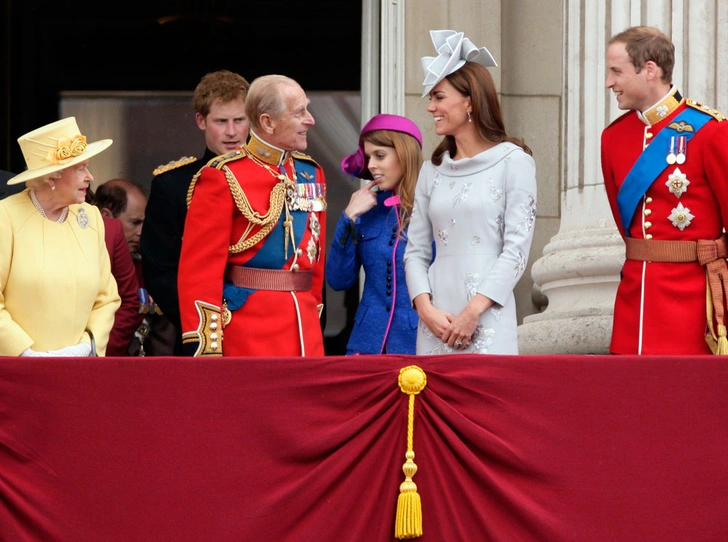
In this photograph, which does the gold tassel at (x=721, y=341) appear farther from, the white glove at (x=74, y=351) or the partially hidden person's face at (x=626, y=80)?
the white glove at (x=74, y=351)

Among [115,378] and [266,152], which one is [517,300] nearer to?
[266,152]

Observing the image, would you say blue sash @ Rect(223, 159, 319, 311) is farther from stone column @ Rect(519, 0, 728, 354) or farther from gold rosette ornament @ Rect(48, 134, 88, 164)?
stone column @ Rect(519, 0, 728, 354)

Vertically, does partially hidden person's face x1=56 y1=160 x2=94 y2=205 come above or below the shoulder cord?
above

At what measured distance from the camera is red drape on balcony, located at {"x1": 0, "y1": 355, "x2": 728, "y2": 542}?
4293 mm

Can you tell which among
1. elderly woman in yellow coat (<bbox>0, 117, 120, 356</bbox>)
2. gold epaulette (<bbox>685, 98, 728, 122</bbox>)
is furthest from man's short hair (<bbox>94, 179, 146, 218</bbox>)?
gold epaulette (<bbox>685, 98, 728, 122</bbox>)

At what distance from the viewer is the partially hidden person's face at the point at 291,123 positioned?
17.1 feet

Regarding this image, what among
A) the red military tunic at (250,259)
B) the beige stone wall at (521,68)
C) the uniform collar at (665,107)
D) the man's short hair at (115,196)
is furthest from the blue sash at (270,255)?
the beige stone wall at (521,68)

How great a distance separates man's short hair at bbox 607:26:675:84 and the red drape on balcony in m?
1.23

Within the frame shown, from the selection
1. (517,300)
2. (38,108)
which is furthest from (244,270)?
(38,108)

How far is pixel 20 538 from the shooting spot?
14.0 feet

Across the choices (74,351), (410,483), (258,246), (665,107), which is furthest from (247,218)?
(665,107)

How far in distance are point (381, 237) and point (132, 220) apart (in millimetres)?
1321

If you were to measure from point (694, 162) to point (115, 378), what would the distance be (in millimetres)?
2069

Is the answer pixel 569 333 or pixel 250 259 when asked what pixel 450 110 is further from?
pixel 569 333
